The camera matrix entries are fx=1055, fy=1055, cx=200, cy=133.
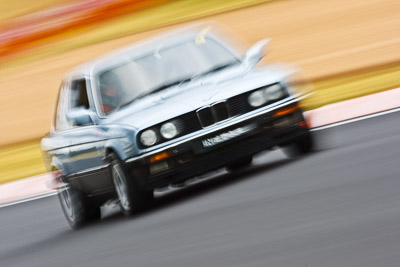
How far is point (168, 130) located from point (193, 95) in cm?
43

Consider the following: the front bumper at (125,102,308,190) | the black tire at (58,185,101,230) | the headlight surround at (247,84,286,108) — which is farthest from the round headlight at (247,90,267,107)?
the black tire at (58,185,101,230)

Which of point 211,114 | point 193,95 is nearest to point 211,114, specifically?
point 211,114

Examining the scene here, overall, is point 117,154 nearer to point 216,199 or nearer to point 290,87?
point 216,199

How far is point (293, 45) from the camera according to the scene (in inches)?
816

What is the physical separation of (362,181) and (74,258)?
2101 millimetres

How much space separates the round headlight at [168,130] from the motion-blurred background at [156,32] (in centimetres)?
613

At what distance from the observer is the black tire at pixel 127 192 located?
27.7ft

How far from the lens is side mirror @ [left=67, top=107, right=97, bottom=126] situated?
29.9 feet

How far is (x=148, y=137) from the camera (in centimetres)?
850

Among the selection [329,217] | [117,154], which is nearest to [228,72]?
[117,154]

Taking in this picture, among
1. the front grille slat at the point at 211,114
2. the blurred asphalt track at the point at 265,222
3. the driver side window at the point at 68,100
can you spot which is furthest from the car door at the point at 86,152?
the front grille slat at the point at 211,114

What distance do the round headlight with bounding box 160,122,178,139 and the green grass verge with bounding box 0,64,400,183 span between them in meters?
5.55

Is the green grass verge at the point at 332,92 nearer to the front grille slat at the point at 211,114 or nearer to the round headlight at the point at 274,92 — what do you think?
the round headlight at the point at 274,92

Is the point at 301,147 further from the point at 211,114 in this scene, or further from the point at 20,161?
the point at 20,161
